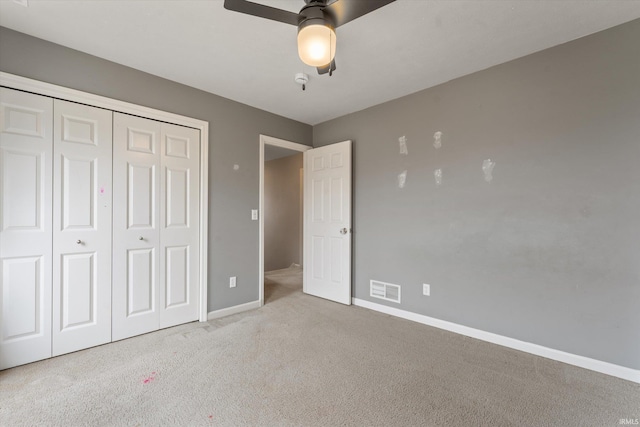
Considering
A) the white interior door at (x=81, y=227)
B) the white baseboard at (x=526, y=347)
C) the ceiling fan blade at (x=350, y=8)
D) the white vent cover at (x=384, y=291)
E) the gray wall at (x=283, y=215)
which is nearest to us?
the ceiling fan blade at (x=350, y=8)

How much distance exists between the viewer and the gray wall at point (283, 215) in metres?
6.07

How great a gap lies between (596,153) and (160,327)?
161 inches

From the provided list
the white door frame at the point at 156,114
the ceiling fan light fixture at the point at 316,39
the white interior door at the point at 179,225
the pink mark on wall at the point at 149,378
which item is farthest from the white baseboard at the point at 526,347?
the ceiling fan light fixture at the point at 316,39

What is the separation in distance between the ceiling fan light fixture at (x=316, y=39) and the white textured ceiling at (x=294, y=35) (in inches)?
16.5

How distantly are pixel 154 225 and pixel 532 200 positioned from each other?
11.4 ft

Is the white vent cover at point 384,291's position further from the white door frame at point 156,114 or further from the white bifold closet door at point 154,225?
the white bifold closet door at point 154,225

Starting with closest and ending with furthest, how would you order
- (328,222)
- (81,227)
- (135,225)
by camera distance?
(81,227) < (135,225) < (328,222)

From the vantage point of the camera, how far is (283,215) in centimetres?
626

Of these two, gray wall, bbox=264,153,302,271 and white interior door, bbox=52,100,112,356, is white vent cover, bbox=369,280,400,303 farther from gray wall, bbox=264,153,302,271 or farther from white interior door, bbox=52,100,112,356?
gray wall, bbox=264,153,302,271

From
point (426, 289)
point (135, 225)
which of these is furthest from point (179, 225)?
point (426, 289)

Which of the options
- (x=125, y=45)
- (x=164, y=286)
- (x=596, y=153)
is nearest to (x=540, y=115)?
(x=596, y=153)

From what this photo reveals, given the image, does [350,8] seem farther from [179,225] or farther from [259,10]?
[179,225]

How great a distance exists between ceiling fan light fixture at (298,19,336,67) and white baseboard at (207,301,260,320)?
9.04 feet

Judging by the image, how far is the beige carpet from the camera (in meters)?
1.58
